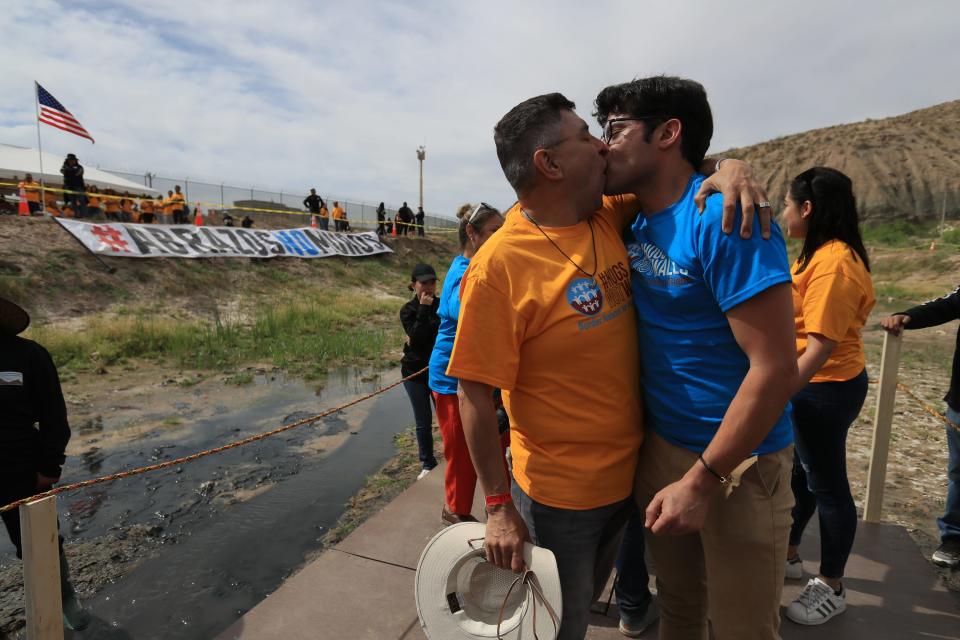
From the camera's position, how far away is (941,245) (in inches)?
1067

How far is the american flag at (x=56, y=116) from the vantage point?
51.4 ft

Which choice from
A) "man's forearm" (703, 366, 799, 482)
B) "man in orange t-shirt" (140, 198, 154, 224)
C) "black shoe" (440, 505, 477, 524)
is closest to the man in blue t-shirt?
"man's forearm" (703, 366, 799, 482)

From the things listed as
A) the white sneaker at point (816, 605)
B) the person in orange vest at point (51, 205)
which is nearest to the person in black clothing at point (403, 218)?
the person in orange vest at point (51, 205)

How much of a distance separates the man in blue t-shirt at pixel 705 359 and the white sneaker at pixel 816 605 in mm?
1338

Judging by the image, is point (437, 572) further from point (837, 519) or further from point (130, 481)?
point (130, 481)

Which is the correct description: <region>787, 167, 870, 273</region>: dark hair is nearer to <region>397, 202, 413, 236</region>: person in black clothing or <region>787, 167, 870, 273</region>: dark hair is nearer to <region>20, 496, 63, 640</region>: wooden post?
<region>20, 496, 63, 640</region>: wooden post

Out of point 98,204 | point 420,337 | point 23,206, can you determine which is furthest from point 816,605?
point 98,204

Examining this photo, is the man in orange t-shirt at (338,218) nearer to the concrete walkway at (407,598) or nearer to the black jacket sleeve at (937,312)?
the concrete walkway at (407,598)

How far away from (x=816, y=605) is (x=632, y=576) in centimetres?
92

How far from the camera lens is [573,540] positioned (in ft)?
5.56

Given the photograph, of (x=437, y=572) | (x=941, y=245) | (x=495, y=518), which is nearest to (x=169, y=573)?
(x=437, y=572)

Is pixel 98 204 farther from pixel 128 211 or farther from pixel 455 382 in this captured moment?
pixel 455 382

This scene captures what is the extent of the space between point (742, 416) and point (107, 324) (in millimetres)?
11981

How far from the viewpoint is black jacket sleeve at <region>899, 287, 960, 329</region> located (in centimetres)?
316
